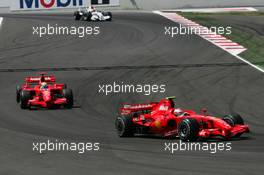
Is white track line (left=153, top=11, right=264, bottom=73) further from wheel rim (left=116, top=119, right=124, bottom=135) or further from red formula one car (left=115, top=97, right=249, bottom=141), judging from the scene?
wheel rim (left=116, top=119, right=124, bottom=135)

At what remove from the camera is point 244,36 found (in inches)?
1585

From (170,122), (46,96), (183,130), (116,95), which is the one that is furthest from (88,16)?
(183,130)

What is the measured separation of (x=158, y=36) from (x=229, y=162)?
27.3 metres

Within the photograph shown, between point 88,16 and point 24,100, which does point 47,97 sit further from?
point 88,16

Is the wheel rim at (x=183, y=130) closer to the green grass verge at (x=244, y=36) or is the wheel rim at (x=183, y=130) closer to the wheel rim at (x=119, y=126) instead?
the wheel rim at (x=119, y=126)

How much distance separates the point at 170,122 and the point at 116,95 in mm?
8119

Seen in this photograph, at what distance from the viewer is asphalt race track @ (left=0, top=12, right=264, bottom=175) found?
47.5ft

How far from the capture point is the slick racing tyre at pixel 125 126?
18.3m

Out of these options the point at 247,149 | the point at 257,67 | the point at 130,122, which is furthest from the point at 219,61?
the point at 247,149

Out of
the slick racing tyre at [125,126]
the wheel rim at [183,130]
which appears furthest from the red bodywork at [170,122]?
Answer: the wheel rim at [183,130]

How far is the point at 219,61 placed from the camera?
33469 mm

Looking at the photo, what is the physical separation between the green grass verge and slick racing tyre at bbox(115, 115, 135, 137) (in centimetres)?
1397

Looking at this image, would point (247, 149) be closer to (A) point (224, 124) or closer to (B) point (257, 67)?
(A) point (224, 124)

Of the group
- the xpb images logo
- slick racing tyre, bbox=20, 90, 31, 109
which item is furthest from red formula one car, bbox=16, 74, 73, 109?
the xpb images logo
